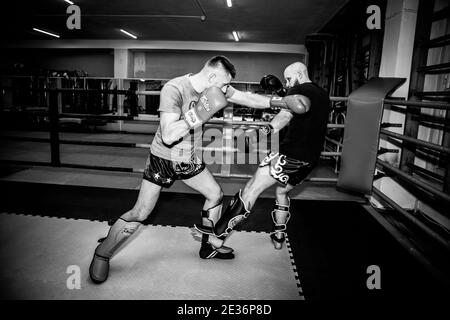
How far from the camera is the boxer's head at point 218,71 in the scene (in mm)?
1722

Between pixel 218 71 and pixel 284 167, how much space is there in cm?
80

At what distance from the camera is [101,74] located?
10.6m

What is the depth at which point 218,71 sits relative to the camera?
173 centimetres

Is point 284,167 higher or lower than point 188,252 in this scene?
higher

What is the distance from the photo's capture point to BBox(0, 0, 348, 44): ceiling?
19.0 ft

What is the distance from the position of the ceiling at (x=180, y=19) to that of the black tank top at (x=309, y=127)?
4.12 meters

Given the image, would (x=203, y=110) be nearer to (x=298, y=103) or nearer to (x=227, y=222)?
(x=298, y=103)

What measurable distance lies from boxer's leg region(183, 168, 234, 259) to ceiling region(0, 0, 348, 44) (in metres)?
4.69

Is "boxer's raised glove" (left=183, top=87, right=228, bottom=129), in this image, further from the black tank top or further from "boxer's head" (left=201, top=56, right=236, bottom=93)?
the black tank top

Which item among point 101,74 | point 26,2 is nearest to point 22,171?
point 26,2

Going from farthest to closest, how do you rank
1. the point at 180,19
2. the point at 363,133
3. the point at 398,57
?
the point at 180,19, the point at 398,57, the point at 363,133

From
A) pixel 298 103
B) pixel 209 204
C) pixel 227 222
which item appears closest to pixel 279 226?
pixel 227 222

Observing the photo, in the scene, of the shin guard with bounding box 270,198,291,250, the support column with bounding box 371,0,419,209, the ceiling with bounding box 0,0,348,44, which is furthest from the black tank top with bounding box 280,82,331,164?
the ceiling with bounding box 0,0,348,44

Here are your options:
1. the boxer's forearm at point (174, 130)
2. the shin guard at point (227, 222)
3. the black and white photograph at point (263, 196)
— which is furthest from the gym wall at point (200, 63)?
the boxer's forearm at point (174, 130)
